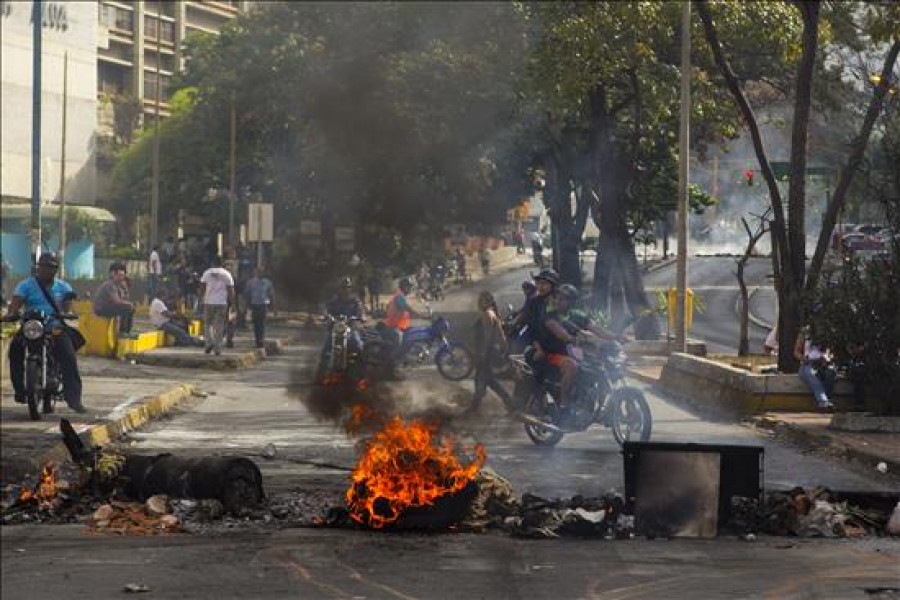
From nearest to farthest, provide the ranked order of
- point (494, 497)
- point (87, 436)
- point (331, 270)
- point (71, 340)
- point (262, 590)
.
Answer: point (262, 590), point (494, 497), point (87, 436), point (71, 340), point (331, 270)

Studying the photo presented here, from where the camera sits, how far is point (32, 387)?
1688 cm

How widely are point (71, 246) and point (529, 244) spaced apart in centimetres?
2977

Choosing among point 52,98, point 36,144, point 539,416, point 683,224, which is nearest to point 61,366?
point 539,416

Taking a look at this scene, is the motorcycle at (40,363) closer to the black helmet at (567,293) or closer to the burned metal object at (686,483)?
the black helmet at (567,293)

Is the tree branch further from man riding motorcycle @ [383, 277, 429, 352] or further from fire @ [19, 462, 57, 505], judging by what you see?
fire @ [19, 462, 57, 505]

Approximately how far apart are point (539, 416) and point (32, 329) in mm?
4894

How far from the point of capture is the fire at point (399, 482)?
1057cm

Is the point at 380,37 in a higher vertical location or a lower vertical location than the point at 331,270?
higher

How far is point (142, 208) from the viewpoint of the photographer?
79312 mm

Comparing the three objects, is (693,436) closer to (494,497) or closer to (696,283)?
(494,497)

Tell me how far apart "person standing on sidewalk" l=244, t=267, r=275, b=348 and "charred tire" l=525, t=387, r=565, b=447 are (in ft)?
56.8

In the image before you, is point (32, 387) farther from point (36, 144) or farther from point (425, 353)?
point (36, 144)

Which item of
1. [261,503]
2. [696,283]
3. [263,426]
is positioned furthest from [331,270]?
[696,283]

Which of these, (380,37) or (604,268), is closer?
(380,37)
